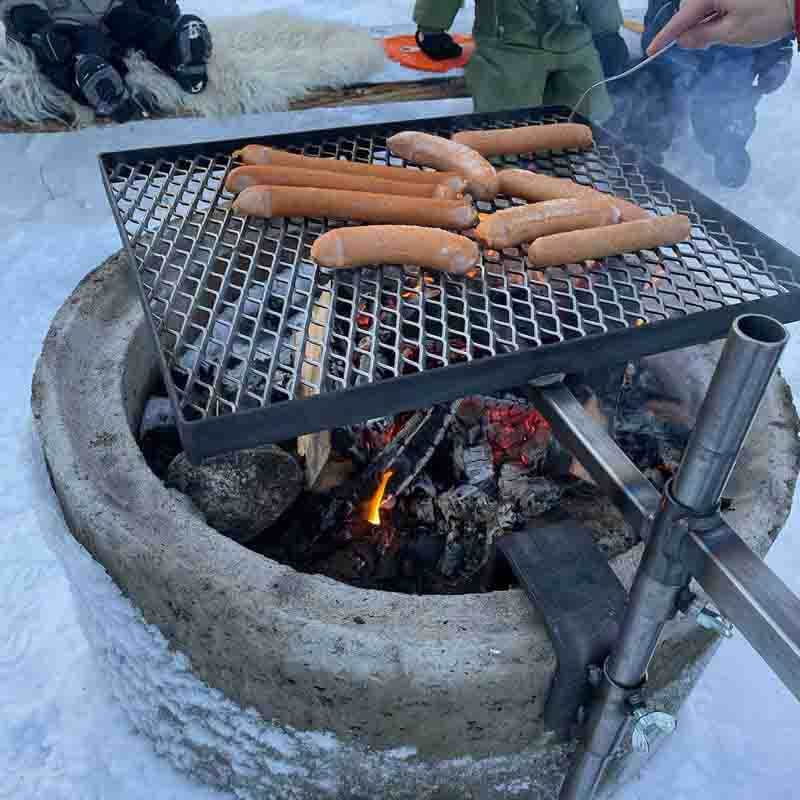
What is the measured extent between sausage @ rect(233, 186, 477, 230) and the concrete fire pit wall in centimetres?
77

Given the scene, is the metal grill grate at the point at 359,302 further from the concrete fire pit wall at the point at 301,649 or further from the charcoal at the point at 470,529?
the charcoal at the point at 470,529

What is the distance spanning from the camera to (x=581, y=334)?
175 cm

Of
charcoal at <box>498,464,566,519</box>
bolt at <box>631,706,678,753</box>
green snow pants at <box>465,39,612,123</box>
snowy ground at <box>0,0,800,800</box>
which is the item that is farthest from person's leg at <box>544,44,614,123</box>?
bolt at <box>631,706,678,753</box>

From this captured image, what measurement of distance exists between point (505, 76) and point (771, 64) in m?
2.35

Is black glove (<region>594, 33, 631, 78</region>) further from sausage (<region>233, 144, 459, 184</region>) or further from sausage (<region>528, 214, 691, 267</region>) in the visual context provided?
sausage (<region>528, 214, 691, 267</region>)

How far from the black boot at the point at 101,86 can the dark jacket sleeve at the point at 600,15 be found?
3.54 metres

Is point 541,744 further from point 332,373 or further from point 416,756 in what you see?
point 332,373

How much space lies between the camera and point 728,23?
7.87 ft

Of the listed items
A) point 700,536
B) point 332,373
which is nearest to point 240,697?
point 332,373

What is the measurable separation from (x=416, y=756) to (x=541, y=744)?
333mm

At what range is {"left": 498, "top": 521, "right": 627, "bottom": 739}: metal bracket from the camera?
65.6 inches

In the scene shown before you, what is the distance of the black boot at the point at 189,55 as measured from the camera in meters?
5.04

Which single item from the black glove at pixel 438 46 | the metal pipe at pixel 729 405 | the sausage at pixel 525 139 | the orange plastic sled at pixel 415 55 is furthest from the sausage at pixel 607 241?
the black glove at pixel 438 46

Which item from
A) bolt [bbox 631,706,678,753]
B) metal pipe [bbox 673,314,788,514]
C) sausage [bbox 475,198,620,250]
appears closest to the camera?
metal pipe [bbox 673,314,788,514]
